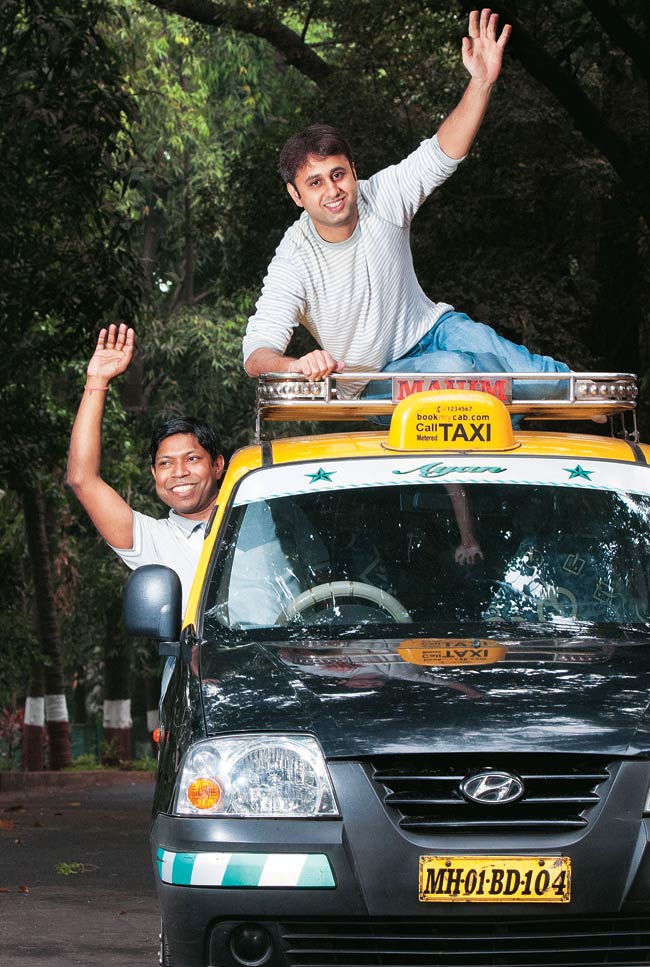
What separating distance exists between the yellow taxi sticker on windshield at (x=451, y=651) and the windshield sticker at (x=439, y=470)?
0.73m

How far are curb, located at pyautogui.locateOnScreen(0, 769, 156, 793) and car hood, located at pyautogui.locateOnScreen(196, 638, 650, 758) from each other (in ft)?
54.8

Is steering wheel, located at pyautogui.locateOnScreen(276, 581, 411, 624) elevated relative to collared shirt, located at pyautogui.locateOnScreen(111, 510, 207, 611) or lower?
lower

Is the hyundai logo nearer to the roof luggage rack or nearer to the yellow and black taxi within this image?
the yellow and black taxi

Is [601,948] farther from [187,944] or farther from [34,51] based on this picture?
[34,51]

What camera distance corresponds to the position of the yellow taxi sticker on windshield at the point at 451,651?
455 centimetres

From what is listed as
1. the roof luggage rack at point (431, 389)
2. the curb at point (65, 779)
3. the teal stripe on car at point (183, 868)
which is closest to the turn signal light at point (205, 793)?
the teal stripe on car at point (183, 868)

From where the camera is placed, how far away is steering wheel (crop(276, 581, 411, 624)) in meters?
5.15

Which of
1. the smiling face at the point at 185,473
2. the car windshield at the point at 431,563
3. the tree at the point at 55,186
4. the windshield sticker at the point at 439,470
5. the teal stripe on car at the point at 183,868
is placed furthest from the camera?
the tree at the point at 55,186

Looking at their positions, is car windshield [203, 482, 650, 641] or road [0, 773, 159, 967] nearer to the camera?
car windshield [203, 482, 650, 641]

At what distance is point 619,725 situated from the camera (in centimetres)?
419

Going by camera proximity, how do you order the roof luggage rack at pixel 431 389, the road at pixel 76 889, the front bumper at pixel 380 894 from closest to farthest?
the front bumper at pixel 380 894
the roof luggage rack at pixel 431 389
the road at pixel 76 889

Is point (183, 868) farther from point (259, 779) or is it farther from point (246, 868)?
point (259, 779)

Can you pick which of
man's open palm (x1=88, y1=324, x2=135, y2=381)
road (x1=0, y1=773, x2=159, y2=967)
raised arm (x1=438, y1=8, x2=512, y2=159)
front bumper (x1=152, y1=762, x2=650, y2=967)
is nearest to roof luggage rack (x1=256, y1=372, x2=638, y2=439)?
man's open palm (x1=88, y1=324, x2=135, y2=381)

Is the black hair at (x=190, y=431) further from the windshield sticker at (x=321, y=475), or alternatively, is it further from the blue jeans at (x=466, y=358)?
the windshield sticker at (x=321, y=475)
